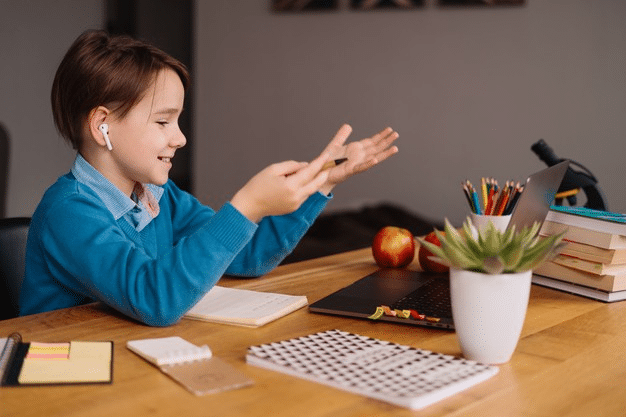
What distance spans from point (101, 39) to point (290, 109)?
2.70 meters

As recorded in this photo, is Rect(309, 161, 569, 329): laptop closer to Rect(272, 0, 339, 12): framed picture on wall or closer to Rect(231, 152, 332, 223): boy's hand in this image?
Rect(231, 152, 332, 223): boy's hand

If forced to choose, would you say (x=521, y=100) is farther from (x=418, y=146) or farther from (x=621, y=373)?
(x=621, y=373)

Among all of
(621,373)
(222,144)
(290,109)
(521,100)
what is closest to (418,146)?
(521,100)

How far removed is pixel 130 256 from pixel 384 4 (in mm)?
2771

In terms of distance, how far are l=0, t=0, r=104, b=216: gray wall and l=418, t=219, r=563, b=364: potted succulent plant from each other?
408 cm

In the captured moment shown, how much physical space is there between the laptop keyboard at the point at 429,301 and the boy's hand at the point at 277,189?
253 millimetres

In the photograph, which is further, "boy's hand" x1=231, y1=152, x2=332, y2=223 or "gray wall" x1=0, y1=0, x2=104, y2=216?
"gray wall" x1=0, y1=0, x2=104, y2=216

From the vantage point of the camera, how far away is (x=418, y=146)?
3725 millimetres

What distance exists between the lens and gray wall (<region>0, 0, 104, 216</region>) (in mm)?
4645

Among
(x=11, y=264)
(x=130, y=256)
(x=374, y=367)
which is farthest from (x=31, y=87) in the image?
(x=374, y=367)

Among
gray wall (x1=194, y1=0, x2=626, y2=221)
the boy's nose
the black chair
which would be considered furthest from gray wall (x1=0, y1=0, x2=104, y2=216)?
the boy's nose

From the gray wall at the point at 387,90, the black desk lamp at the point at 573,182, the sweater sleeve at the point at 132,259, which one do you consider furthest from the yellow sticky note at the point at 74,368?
the gray wall at the point at 387,90

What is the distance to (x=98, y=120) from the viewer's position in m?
1.44

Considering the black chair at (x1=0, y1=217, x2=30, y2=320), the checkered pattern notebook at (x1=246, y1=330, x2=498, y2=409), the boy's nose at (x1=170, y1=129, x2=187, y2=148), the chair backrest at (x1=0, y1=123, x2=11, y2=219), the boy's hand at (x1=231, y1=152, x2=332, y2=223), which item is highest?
the boy's nose at (x1=170, y1=129, x2=187, y2=148)
